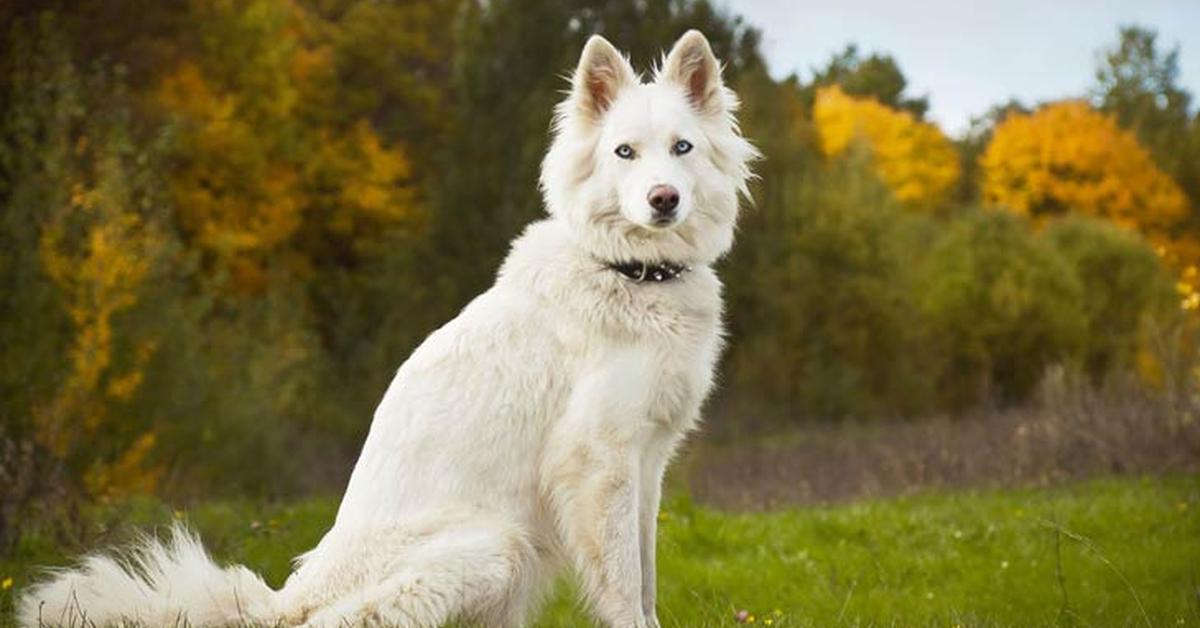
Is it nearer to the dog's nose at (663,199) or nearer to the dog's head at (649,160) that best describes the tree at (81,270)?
the dog's head at (649,160)

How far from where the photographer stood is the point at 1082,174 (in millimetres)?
41031

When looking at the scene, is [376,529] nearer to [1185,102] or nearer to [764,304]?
[764,304]

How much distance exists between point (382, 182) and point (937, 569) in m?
20.8

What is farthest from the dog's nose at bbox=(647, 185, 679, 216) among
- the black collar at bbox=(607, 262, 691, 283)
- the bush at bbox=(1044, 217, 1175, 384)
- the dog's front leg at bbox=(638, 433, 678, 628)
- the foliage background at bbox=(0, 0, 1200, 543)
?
the bush at bbox=(1044, 217, 1175, 384)

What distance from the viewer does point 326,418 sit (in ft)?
73.6

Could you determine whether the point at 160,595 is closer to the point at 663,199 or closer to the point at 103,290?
the point at 663,199

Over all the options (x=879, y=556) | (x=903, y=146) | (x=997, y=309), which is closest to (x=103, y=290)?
(x=879, y=556)

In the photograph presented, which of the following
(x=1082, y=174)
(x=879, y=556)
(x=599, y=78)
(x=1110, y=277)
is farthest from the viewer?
(x=1082, y=174)

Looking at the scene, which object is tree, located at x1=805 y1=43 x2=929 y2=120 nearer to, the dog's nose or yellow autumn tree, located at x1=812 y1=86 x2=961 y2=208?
yellow autumn tree, located at x1=812 y1=86 x2=961 y2=208

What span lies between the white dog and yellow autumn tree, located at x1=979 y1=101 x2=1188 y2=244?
3721 cm

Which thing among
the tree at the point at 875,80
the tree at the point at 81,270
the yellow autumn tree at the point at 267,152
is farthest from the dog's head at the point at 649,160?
the tree at the point at 875,80

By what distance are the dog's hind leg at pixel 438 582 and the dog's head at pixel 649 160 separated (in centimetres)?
134

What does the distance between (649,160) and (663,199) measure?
0.76 ft

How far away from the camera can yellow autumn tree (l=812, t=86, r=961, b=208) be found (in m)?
43.0
